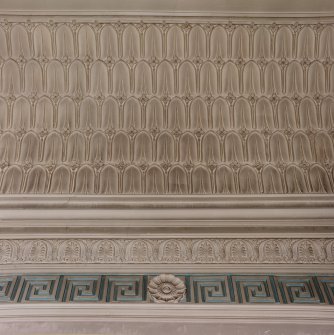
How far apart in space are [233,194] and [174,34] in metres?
1.14

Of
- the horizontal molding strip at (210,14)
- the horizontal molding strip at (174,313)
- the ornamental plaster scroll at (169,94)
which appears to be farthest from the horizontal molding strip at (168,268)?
the horizontal molding strip at (210,14)

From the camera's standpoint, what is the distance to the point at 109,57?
3.84 metres

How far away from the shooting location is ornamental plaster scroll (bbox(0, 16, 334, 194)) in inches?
150

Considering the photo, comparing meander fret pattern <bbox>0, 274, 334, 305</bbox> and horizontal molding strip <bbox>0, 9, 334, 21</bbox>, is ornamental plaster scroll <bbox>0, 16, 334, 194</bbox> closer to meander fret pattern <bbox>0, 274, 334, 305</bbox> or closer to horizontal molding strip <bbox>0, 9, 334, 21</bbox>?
horizontal molding strip <bbox>0, 9, 334, 21</bbox>

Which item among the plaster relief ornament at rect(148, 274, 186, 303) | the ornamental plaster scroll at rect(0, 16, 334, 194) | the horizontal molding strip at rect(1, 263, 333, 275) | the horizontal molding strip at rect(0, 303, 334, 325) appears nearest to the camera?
the horizontal molding strip at rect(0, 303, 334, 325)

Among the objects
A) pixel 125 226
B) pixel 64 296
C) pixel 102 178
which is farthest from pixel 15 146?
pixel 64 296

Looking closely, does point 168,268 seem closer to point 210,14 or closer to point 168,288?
point 168,288

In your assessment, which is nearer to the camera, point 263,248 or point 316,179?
point 263,248

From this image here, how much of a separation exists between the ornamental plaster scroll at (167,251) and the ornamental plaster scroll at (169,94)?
1.79ft

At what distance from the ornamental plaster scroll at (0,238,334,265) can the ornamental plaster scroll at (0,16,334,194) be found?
544 millimetres

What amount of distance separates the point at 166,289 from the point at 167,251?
0.96 feet

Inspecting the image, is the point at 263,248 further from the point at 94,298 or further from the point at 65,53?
the point at 65,53

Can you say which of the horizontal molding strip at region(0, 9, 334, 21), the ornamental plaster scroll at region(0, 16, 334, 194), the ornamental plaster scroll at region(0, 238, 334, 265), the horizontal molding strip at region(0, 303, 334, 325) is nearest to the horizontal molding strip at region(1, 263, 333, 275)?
the ornamental plaster scroll at region(0, 238, 334, 265)

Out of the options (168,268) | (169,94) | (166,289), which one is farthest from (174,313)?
(169,94)
